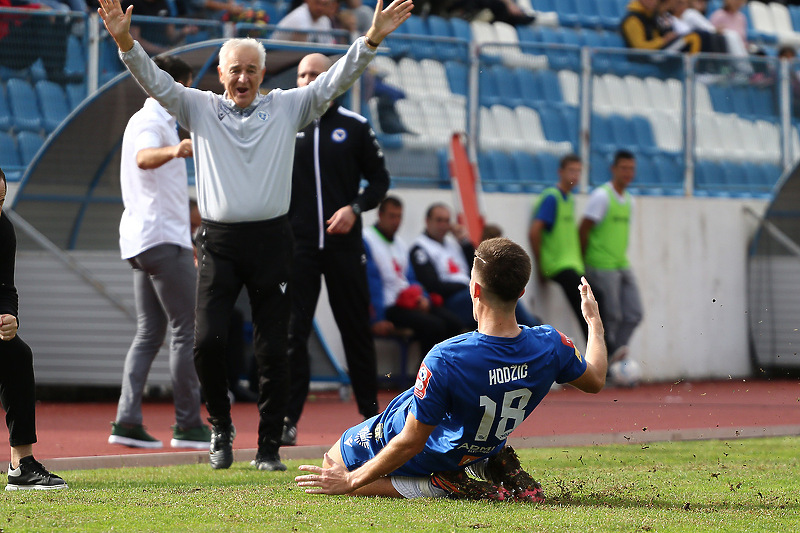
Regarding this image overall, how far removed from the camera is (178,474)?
6465 millimetres

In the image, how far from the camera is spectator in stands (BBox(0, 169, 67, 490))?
226 inches

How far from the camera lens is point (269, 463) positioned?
21.7 feet

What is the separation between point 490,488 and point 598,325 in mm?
869

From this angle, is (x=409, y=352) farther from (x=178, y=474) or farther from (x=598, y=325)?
(x=598, y=325)

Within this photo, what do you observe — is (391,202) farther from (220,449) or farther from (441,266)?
(220,449)

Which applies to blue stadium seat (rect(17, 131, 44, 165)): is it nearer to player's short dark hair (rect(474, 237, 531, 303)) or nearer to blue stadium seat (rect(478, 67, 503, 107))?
blue stadium seat (rect(478, 67, 503, 107))

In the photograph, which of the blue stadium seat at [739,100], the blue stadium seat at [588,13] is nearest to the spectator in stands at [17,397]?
the blue stadium seat at [739,100]

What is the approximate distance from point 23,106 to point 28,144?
1.18 feet

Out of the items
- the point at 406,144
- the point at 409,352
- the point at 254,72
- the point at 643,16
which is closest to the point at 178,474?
the point at 254,72

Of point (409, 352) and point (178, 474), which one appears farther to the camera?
point (409, 352)

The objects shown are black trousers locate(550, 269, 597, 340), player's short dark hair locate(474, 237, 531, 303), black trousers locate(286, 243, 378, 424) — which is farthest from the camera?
black trousers locate(550, 269, 597, 340)

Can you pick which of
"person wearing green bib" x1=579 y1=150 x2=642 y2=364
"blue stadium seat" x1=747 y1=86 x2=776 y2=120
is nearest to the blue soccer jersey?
"person wearing green bib" x1=579 y1=150 x2=642 y2=364

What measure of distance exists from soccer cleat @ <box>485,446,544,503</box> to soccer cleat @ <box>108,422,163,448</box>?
9.83ft

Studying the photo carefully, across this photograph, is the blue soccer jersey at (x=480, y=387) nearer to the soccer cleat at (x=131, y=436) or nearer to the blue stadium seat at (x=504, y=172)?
the soccer cleat at (x=131, y=436)
